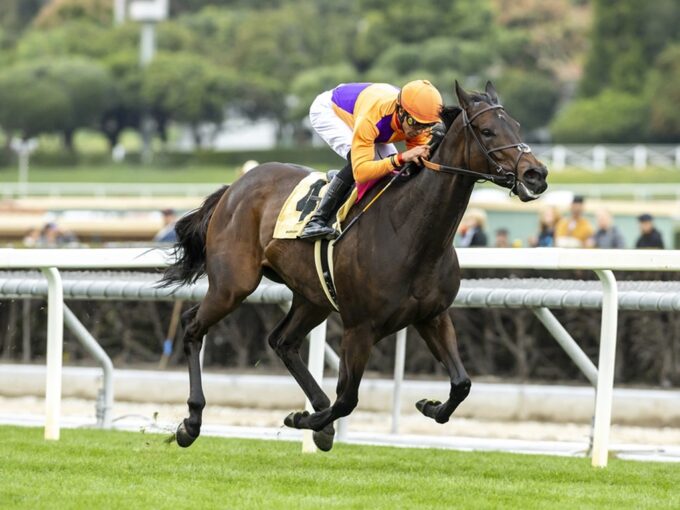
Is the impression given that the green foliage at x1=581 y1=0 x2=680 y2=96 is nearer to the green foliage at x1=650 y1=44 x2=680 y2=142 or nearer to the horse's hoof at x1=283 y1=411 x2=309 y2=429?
the green foliage at x1=650 y1=44 x2=680 y2=142

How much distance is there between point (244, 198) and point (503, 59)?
58.6m

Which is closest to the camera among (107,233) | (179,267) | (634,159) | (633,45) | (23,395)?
(179,267)

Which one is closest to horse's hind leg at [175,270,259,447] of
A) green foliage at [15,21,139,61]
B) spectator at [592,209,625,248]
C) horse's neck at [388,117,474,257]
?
horse's neck at [388,117,474,257]

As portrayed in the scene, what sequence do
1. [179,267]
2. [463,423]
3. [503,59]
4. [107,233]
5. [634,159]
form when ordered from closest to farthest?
[179,267], [463,423], [107,233], [634,159], [503,59]

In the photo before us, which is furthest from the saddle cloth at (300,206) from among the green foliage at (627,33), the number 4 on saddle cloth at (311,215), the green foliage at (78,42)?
the green foliage at (78,42)

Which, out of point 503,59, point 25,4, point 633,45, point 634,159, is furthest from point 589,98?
point 25,4

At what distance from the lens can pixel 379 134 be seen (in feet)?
21.0

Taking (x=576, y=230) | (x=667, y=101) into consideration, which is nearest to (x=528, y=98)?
(x=667, y=101)

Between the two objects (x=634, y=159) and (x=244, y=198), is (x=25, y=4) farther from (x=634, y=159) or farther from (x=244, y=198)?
(x=244, y=198)

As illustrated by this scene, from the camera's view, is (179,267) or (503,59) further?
(503,59)

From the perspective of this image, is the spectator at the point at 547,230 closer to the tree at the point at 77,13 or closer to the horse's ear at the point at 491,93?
the horse's ear at the point at 491,93

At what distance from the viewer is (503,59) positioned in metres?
64.8

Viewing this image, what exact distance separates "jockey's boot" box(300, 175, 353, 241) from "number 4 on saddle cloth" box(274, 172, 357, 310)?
37 millimetres

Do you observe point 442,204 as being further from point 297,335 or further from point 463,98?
point 297,335
